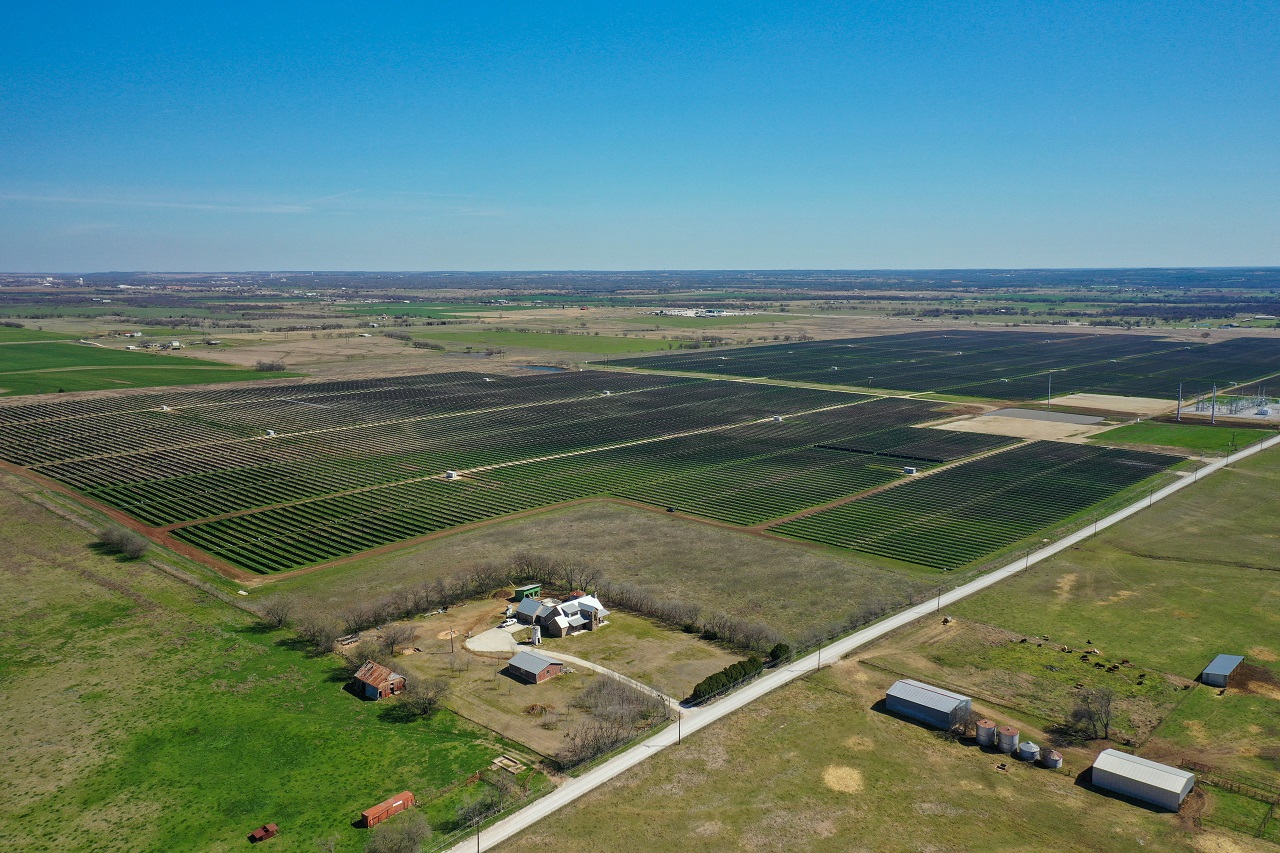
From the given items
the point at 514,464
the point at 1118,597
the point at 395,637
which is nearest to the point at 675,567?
the point at 395,637

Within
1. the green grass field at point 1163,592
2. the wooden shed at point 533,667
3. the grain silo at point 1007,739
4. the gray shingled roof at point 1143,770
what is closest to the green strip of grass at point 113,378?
the wooden shed at point 533,667

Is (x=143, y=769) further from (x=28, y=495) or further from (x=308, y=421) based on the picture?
(x=308, y=421)

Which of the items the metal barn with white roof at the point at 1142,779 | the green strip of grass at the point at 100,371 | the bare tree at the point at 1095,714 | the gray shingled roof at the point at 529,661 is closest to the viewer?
the metal barn with white roof at the point at 1142,779

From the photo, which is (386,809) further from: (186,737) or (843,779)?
(843,779)

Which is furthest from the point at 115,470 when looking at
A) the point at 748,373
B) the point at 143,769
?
the point at 748,373

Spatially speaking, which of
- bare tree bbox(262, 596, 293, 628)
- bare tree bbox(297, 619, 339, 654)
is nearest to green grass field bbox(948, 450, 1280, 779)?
bare tree bbox(297, 619, 339, 654)

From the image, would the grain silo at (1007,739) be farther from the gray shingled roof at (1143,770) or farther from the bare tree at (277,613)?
the bare tree at (277,613)

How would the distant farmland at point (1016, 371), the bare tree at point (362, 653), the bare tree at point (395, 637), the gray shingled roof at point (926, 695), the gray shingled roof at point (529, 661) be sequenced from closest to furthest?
the gray shingled roof at point (926, 695), the gray shingled roof at point (529, 661), the bare tree at point (362, 653), the bare tree at point (395, 637), the distant farmland at point (1016, 371)

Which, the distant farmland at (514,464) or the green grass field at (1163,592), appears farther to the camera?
the distant farmland at (514,464)
